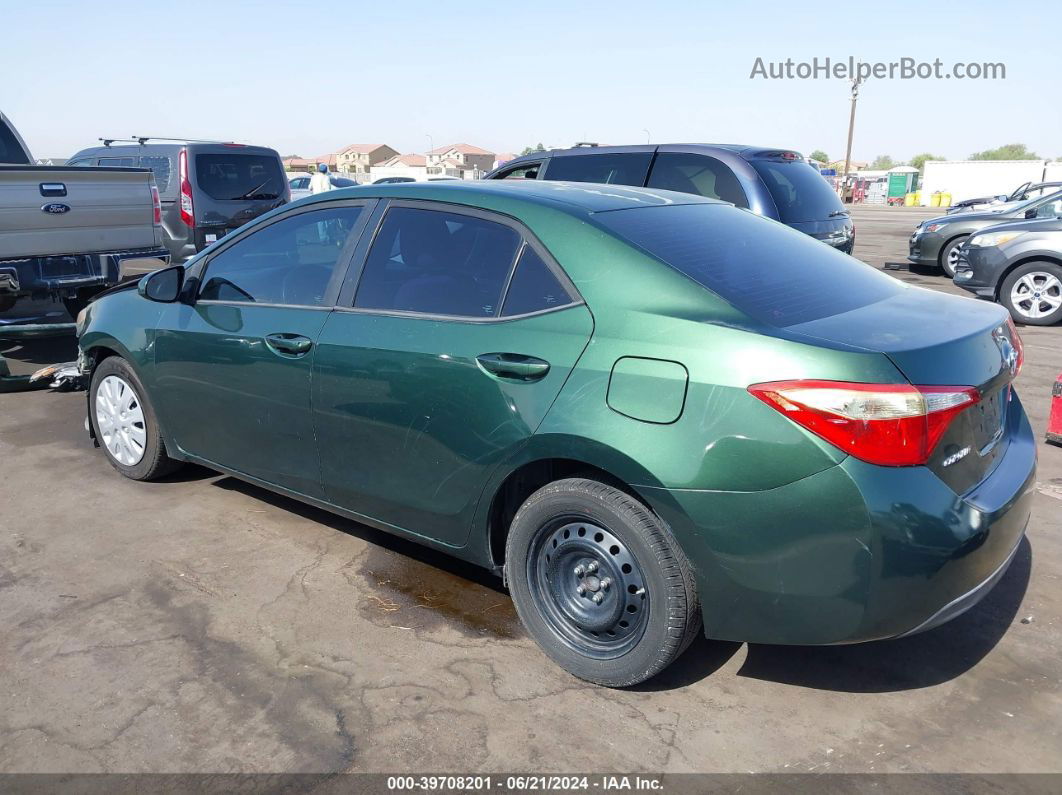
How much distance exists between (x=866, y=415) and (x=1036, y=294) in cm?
927

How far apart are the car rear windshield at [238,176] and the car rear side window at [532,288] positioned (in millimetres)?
8589

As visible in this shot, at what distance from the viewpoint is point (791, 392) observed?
256 cm

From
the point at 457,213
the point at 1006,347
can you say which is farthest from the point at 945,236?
the point at 457,213

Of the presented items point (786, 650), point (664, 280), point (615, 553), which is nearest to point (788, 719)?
point (786, 650)

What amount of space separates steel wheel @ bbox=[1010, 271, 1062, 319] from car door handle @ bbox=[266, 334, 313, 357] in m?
9.42

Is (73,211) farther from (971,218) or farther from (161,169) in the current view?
(971,218)

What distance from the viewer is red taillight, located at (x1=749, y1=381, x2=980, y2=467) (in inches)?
98.9

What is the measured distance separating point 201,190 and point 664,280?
9.08 meters

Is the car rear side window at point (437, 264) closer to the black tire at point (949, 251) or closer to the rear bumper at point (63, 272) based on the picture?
the rear bumper at point (63, 272)

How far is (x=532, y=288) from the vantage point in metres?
3.17

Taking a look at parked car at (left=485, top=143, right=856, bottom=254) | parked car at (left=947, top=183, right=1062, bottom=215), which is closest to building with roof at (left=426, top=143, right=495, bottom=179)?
parked car at (left=947, top=183, right=1062, bottom=215)

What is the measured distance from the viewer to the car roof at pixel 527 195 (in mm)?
3350

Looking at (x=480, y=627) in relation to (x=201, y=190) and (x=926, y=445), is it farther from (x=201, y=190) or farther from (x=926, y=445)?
(x=201, y=190)

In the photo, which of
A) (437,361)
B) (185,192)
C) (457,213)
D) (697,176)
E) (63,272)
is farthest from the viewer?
(185,192)
